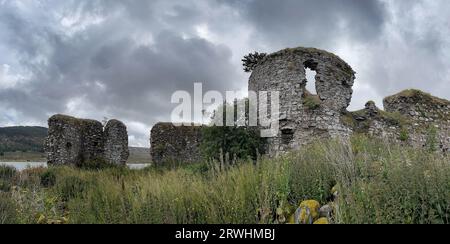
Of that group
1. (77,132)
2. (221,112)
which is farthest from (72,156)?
(221,112)

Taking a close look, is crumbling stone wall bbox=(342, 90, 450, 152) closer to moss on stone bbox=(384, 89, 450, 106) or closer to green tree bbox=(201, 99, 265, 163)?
moss on stone bbox=(384, 89, 450, 106)

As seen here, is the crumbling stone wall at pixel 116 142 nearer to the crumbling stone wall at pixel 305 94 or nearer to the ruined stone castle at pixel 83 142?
the ruined stone castle at pixel 83 142

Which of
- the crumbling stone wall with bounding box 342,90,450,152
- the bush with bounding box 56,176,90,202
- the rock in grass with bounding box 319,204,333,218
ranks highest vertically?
the crumbling stone wall with bounding box 342,90,450,152

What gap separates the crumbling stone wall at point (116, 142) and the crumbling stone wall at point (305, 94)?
1334 centimetres

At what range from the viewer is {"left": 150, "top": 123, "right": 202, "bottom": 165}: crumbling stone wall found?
75.4ft

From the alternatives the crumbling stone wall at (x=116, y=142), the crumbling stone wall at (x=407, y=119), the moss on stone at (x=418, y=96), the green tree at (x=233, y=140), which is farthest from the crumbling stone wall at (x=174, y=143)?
the moss on stone at (x=418, y=96)

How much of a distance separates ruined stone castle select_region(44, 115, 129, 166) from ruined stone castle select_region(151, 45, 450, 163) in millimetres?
12338

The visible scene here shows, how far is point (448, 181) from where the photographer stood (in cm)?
410

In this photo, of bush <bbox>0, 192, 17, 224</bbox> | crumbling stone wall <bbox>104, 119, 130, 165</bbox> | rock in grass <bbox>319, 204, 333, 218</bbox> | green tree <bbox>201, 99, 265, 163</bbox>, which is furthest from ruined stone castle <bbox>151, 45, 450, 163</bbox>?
crumbling stone wall <bbox>104, 119, 130, 165</bbox>

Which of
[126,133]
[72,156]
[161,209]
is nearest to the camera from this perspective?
[161,209]

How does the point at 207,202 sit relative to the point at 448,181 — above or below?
below

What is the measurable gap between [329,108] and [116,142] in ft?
52.6
